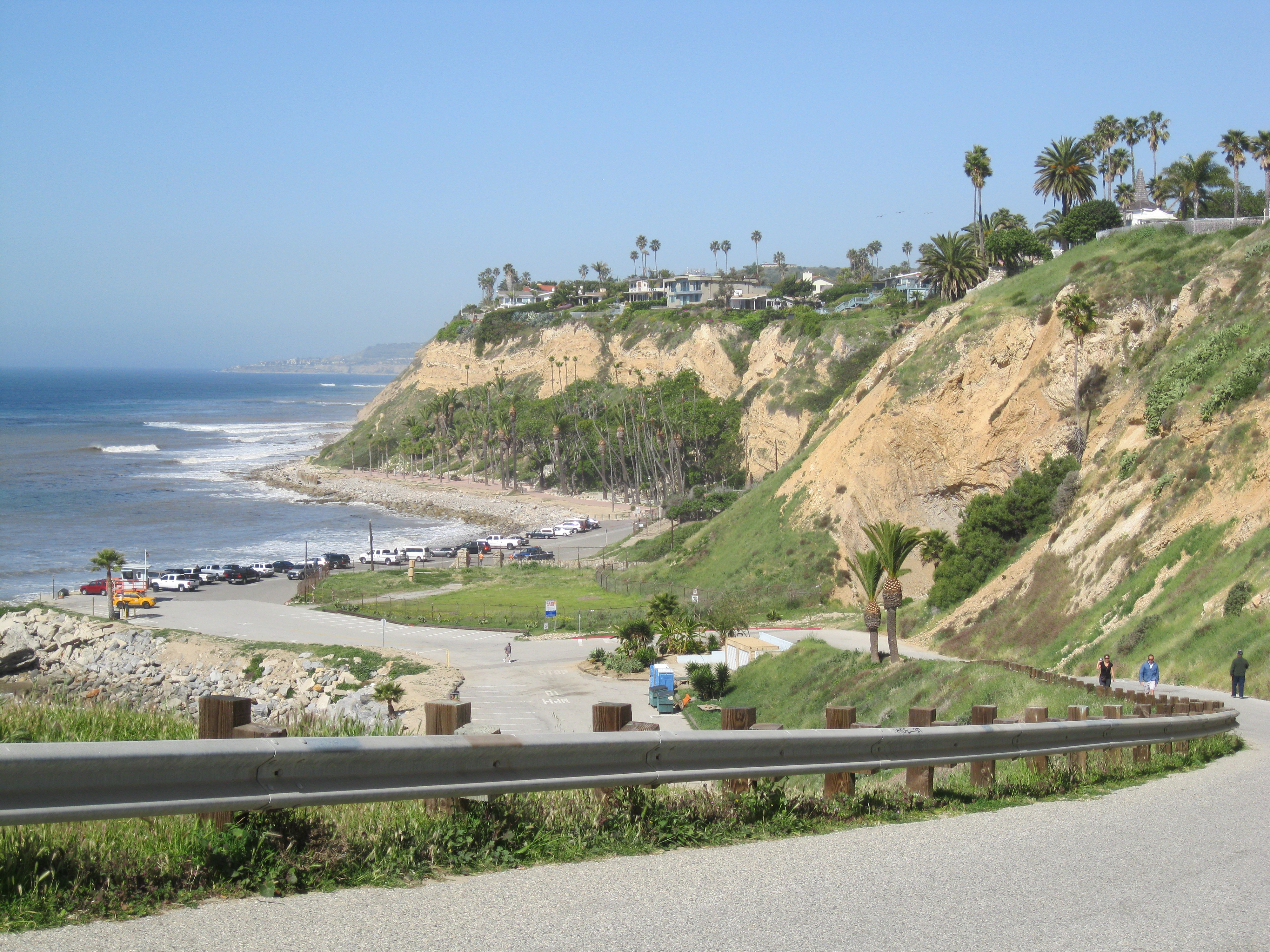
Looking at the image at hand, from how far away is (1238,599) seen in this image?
74.0 feet

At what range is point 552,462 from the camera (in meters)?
124

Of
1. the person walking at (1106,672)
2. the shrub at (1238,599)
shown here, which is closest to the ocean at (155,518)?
the person walking at (1106,672)

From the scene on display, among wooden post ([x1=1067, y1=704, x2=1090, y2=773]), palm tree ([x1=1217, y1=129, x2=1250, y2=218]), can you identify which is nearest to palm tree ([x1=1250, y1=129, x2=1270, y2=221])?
palm tree ([x1=1217, y1=129, x2=1250, y2=218])

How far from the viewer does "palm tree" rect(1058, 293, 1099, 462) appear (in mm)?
46312

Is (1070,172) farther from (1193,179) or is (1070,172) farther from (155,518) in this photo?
(155,518)

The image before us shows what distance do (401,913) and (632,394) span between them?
11876cm

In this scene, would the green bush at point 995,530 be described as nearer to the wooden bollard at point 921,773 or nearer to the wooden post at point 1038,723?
the wooden post at point 1038,723

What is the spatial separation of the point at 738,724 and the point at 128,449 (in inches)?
6896

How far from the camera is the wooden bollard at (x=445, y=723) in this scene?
5309mm

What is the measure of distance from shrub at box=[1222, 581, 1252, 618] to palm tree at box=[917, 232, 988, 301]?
168 feet

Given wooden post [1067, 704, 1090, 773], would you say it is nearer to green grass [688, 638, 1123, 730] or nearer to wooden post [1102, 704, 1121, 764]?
wooden post [1102, 704, 1121, 764]

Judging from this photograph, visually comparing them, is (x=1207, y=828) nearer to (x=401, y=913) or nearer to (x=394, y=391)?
(x=401, y=913)

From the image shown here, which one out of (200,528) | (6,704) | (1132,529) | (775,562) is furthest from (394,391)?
(6,704)

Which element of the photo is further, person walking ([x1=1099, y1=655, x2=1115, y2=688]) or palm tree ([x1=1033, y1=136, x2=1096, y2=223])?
palm tree ([x1=1033, y1=136, x2=1096, y2=223])
